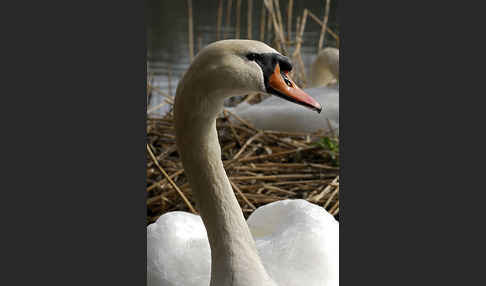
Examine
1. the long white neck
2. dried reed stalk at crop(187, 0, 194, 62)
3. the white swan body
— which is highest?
dried reed stalk at crop(187, 0, 194, 62)

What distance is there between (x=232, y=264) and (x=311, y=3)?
792mm

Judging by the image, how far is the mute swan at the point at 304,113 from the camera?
2895 millimetres

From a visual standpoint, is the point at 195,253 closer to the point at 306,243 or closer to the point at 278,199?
the point at 306,243

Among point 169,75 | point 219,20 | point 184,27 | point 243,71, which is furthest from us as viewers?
point 169,75

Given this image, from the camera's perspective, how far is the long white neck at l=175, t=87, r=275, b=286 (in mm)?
1476

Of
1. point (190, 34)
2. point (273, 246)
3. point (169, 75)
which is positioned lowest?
point (273, 246)

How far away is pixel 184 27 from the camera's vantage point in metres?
2.16

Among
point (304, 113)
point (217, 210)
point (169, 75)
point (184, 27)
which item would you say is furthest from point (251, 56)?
point (304, 113)

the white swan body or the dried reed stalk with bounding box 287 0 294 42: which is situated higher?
the dried reed stalk with bounding box 287 0 294 42

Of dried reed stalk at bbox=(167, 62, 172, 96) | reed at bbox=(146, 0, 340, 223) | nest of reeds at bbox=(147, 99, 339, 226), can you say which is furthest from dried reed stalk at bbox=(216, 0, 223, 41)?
nest of reeds at bbox=(147, 99, 339, 226)

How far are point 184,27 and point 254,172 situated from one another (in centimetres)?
58

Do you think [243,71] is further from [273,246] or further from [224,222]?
[273,246]

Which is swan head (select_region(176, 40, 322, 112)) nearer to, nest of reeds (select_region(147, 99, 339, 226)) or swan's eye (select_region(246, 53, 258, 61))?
swan's eye (select_region(246, 53, 258, 61))

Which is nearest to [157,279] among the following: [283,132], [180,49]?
[180,49]
